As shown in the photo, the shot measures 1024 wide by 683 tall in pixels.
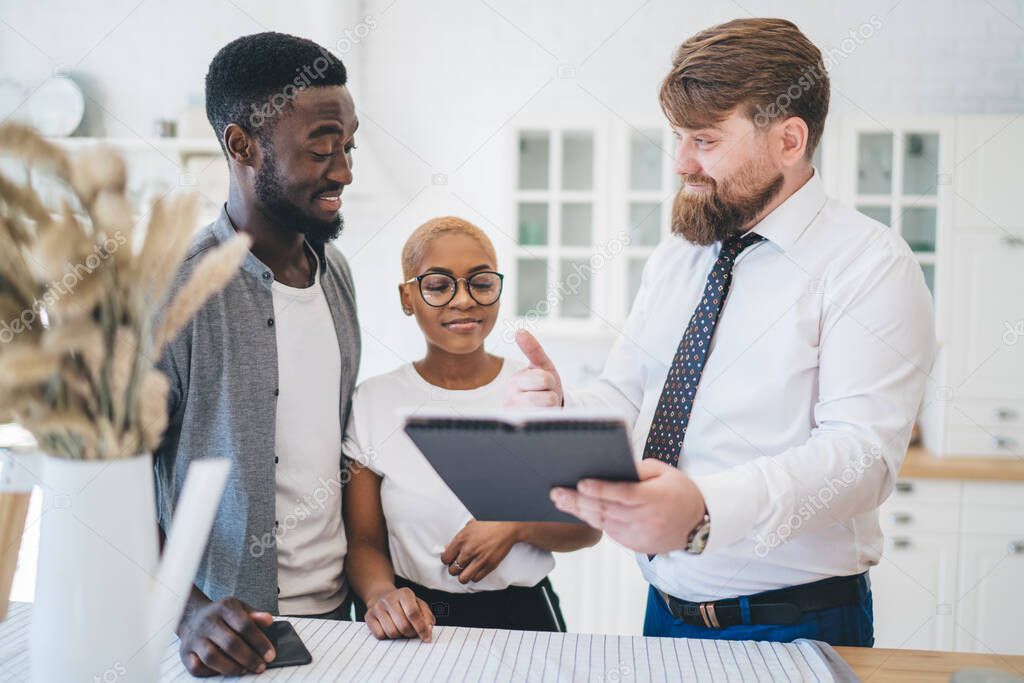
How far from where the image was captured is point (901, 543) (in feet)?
10.4

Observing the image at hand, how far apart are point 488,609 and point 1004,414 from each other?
2.60m

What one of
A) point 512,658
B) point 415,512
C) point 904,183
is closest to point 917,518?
point 904,183

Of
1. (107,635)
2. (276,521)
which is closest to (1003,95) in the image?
(276,521)

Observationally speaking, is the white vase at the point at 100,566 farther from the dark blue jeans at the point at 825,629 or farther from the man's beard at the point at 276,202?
the dark blue jeans at the point at 825,629

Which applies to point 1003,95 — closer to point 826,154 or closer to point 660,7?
point 826,154

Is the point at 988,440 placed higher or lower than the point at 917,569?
higher

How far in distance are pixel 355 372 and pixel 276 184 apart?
37cm

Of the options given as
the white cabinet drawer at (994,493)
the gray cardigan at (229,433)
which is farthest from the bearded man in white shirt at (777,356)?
the white cabinet drawer at (994,493)

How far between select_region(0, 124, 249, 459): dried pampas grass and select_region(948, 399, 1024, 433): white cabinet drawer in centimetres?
314

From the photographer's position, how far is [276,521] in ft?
4.45

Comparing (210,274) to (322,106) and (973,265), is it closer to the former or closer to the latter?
(322,106)

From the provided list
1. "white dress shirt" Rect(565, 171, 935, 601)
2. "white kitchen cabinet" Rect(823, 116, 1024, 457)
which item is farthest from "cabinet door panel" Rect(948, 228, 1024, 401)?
"white dress shirt" Rect(565, 171, 935, 601)

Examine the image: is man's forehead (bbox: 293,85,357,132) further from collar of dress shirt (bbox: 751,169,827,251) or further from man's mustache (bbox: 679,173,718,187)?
collar of dress shirt (bbox: 751,169,827,251)

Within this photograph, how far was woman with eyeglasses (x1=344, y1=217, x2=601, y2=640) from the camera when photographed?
4.70ft
